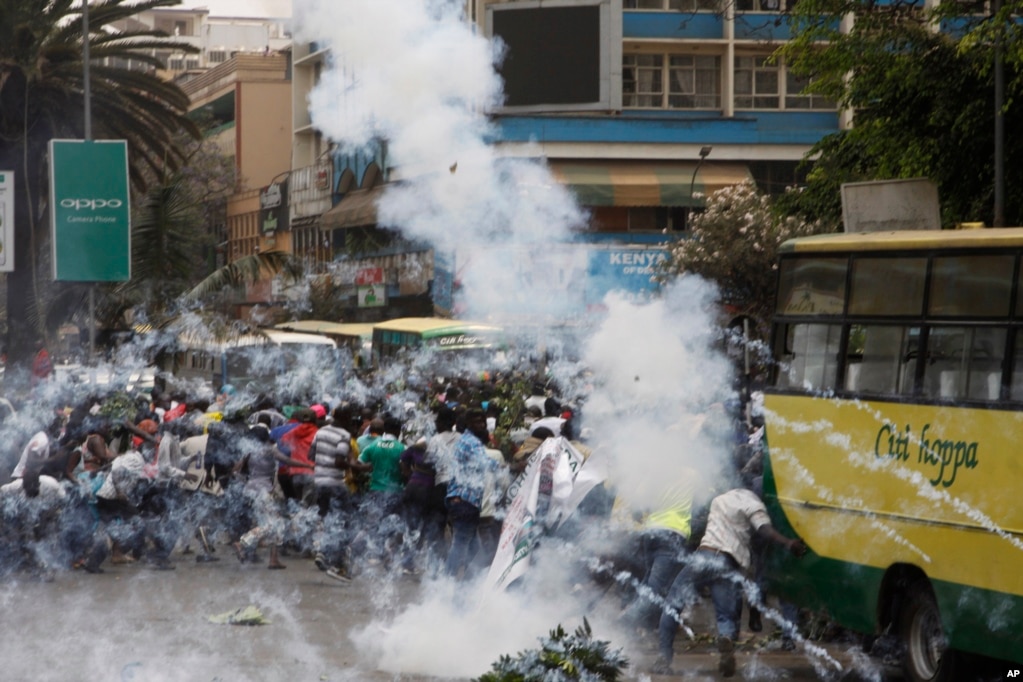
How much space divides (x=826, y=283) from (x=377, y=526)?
5.95 m

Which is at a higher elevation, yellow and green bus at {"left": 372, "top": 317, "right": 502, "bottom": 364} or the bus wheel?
yellow and green bus at {"left": 372, "top": 317, "right": 502, "bottom": 364}

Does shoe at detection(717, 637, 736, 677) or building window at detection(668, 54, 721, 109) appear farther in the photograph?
building window at detection(668, 54, 721, 109)

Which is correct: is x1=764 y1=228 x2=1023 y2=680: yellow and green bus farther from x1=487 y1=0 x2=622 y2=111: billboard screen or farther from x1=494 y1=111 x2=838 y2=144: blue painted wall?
x1=494 y1=111 x2=838 y2=144: blue painted wall

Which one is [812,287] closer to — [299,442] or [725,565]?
[725,565]

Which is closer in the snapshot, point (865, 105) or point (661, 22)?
point (865, 105)

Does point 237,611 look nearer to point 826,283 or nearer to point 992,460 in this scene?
point 826,283

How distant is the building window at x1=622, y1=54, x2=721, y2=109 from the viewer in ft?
123

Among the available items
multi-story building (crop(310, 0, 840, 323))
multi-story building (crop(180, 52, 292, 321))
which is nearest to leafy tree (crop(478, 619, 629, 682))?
multi-story building (crop(310, 0, 840, 323))

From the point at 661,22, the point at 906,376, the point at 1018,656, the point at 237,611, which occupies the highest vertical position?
the point at 661,22

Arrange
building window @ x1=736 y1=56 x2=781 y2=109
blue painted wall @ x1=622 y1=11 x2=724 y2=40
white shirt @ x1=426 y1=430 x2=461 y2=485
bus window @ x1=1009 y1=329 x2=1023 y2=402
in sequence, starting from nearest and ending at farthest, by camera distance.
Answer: bus window @ x1=1009 y1=329 x2=1023 y2=402 < white shirt @ x1=426 y1=430 x2=461 y2=485 < blue painted wall @ x1=622 y1=11 x2=724 y2=40 < building window @ x1=736 y1=56 x2=781 y2=109

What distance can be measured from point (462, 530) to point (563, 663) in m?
4.52

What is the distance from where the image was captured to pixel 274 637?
10336 millimetres

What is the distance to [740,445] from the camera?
11445 mm

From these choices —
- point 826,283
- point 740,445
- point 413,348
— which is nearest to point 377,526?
point 740,445
